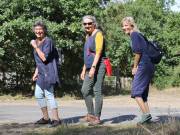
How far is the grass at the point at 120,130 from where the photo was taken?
7.54 m

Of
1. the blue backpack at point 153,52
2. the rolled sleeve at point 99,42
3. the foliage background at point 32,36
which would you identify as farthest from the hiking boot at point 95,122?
the foliage background at point 32,36

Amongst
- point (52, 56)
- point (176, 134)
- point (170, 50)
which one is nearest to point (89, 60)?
point (52, 56)

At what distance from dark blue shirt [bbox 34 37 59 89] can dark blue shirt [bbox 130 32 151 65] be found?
143 centimetres

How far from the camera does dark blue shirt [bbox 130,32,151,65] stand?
9.05m

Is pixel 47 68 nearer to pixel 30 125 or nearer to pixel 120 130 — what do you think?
pixel 30 125

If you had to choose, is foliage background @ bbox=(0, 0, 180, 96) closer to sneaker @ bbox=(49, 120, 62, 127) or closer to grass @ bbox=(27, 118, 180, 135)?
sneaker @ bbox=(49, 120, 62, 127)

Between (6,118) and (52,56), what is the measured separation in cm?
247

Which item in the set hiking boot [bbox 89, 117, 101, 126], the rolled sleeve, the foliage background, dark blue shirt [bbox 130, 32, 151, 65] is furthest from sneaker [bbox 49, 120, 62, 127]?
the foliage background

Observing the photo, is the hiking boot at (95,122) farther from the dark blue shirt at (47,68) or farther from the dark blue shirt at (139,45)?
the dark blue shirt at (139,45)

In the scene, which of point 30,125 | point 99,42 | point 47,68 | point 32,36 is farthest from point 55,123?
point 32,36

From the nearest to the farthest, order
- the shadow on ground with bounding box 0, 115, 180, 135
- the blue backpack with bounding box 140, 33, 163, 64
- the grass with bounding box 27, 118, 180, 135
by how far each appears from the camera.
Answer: the grass with bounding box 27, 118, 180, 135 → the shadow on ground with bounding box 0, 115, 180, 135 → the blue backpack with bounding box 140, 33, 163, 64

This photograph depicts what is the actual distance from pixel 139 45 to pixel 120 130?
152cm

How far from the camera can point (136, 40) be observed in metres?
9.05

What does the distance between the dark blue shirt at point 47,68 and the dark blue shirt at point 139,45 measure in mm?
1428
